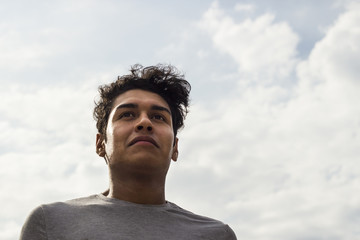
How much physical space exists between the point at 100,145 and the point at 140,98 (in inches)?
34.8

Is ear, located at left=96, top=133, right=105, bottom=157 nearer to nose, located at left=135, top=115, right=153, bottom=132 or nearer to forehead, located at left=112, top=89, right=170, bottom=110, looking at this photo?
forehead, located at left=112, top=89, right=170, bottom=110

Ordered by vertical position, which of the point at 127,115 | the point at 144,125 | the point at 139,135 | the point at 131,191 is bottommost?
the point at 131,191

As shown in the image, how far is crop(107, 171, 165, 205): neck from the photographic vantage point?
5508 millimetres

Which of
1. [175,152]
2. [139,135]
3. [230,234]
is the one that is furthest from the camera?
[175,152]

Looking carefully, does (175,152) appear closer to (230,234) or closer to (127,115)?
(127,115)

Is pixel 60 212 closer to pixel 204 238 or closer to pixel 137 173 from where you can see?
pixel 137 173

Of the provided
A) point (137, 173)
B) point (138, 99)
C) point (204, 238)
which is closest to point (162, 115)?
point (138, 99)

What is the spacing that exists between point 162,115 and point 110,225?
1.73 m

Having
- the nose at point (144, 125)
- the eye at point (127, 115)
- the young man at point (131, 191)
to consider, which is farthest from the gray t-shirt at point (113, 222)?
the eye at point (127, 115)

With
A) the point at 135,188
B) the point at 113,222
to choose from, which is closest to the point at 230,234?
the point at 135,188

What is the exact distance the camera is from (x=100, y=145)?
20.5ft

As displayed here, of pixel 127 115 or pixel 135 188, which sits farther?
pixel 127 115

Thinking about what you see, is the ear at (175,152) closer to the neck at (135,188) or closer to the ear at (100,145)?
the neck at (135,188)

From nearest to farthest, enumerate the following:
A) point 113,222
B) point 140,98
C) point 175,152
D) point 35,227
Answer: point 35,227, point 113,222, point 140,98, point 175,152
